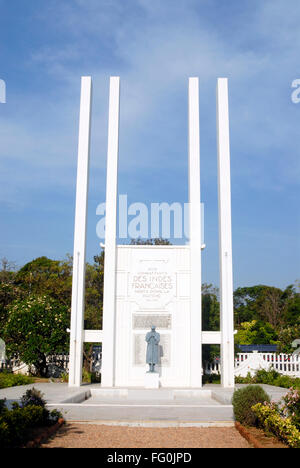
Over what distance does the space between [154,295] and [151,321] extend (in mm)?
875

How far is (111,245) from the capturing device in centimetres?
1508

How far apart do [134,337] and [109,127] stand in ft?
24.2

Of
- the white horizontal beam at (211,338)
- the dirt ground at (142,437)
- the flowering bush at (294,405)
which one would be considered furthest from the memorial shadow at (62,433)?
the white horizontal beam at (211,338)

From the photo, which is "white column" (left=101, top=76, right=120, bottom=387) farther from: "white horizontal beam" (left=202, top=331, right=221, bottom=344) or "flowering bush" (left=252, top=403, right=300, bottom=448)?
"flowering bush" (left=252, top=403, right=300, bottom=448)

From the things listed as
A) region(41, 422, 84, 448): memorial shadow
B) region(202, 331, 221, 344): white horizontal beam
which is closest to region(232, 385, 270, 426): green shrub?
region(41, 422, 84, 448): memorial shadow

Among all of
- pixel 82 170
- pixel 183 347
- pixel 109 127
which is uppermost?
pixel 109 127

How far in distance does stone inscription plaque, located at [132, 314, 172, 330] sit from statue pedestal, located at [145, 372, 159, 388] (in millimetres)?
1587

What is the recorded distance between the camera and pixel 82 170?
15391 mm

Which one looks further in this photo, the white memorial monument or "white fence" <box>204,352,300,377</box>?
"white fence" <box>204,352,300,377</box>

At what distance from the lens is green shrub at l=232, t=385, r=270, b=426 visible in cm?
741

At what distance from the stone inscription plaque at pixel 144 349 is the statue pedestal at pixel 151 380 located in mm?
755

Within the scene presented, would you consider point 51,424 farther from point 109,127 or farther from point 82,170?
point 109,127
